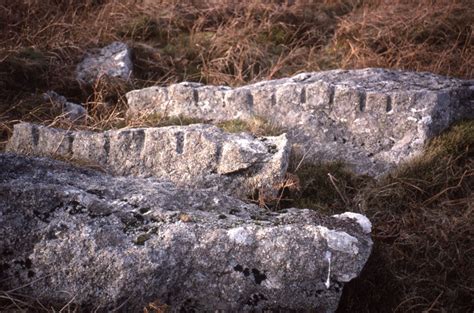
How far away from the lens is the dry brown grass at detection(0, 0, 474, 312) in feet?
7.72

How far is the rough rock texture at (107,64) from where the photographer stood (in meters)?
4.56

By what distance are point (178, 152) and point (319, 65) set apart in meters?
2.49

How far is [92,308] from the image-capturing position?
173 cm

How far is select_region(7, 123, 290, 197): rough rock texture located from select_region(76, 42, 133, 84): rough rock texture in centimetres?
152

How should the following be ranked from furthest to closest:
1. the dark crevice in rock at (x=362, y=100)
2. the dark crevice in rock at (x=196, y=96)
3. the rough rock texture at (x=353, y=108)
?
the dark crevice in rock at (x=196, y=96) → the dark crevice in rock at (x=362, y=100) → the rough rock texture at (x=353, y=108)

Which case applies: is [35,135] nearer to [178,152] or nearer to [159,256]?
[178,152]

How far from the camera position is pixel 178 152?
9.33ft

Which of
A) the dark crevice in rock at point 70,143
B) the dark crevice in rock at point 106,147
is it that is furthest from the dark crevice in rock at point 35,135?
the dark crevice in rock at point 106,147

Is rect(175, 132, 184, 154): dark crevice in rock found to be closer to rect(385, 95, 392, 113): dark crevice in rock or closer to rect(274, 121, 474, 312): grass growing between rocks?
rect(274, 121, 474, 312): grass growing between rocks

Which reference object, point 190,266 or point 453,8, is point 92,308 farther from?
point 453,8

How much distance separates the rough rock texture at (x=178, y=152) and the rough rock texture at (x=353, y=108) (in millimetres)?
595

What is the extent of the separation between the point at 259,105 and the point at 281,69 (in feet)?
4.31

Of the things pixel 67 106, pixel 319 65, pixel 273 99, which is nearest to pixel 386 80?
pixel 273 99

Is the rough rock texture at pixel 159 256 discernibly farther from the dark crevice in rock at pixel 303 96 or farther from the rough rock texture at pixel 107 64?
the rough rock texture at pixel 107 64
